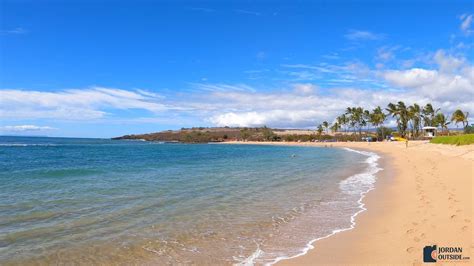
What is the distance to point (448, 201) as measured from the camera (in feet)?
39.5

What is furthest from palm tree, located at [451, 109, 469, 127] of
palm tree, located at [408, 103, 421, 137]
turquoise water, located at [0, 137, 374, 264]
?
turquoise water, located at [0, 137, 374, 264]

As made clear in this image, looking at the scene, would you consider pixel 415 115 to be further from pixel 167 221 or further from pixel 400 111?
pixel 167 221

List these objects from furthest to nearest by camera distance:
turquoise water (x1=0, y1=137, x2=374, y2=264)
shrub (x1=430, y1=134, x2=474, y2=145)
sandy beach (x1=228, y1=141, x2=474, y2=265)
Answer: shrub (x1=430, y1=134, x2=474, y2=145) → turquoise water (x1=0, y1=137, x2=374, y2=264) → sandy beach (x1=228, y1=141, x2=474, y2=265)

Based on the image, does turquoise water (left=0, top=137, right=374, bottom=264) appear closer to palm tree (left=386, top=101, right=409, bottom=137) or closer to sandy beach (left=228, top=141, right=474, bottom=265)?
sandy beach (left=228, top=141, right=474, bottom=265)

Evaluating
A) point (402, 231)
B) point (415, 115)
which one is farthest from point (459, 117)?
point (402, 231)

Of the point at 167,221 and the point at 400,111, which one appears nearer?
the point at 167,221

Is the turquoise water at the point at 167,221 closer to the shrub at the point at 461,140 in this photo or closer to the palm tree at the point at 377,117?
the shrub at the point at 461,140

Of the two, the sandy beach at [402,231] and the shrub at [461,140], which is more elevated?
the shrub at [461,140]

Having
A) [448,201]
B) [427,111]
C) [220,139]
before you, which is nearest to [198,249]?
[448,201]

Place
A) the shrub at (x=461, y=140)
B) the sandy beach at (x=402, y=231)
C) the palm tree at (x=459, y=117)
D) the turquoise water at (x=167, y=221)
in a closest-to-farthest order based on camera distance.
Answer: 1. the sandy beach at (x=402, y=231)
2. the turquoise water at (x=167, y=221)
3. the shrub at (x=461, y=140)
4. the palm tree at (x=459, y=117)

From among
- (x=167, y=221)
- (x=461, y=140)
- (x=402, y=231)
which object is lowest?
(x=167, y=221)

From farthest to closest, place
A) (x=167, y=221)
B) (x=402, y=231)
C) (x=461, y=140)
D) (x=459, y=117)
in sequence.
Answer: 1. (x=459, y=117)
2. (x=461, y=140)
3. (x=167, y=221)
4. (x=402, y=231)

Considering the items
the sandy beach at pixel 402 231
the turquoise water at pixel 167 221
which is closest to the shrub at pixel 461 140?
the turquoise water at pixel 167 221

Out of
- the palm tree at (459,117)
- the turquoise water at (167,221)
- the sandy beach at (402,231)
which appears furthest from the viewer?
the palm tree at (459,117)
